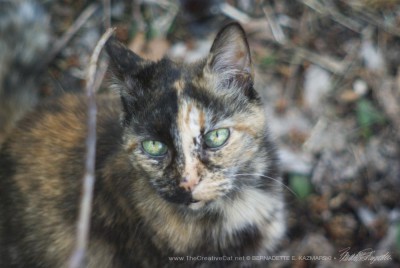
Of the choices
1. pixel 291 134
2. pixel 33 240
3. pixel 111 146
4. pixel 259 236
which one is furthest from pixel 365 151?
pixel 33 240

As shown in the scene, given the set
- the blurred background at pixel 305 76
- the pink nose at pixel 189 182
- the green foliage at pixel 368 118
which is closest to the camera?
the pink nose at pixel 189 182

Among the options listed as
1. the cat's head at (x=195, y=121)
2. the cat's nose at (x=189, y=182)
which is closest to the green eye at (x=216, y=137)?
the cat's head at (x=195, y=121)

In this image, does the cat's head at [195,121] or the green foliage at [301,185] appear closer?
the cat's head at [195,121]

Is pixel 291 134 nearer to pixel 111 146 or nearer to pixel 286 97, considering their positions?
pixel 286 97

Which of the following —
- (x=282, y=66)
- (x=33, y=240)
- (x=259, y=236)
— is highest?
(x=282, y=66)
